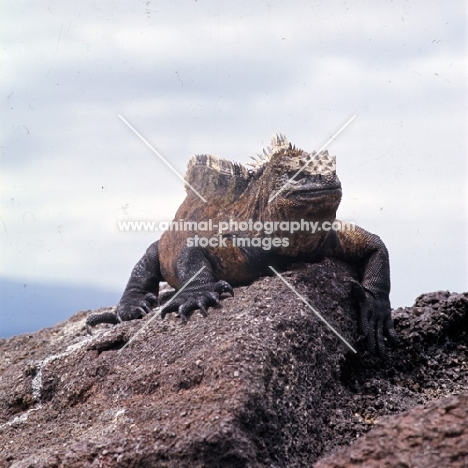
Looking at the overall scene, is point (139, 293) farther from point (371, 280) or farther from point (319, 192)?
point (319, 192)

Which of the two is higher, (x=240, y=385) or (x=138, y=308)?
(x=138, y=308)

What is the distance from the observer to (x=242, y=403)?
4574 mm

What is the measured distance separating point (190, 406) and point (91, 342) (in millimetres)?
2116

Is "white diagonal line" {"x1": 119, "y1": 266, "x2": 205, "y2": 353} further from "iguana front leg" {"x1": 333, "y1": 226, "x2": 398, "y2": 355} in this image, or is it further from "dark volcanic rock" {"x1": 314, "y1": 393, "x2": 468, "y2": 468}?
"dark volcanic rock" {"x1": 314, "y1": 393, "x2": 468, "y2": 468}

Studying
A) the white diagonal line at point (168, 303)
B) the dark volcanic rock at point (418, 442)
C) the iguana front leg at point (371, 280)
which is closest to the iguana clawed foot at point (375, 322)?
the iguana front leg at point (371, 280)

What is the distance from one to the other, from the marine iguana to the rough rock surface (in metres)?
0.17

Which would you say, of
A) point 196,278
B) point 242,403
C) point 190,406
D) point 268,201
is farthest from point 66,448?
point 268,201

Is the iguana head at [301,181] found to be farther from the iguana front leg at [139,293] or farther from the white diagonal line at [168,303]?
the iguana front leg at [139,293]

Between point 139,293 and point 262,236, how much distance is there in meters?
2.09

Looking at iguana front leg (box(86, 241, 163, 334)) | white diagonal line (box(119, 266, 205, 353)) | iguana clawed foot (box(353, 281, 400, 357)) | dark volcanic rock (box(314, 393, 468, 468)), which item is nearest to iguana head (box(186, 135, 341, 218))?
white diagonal line (box(119, 266, 205, 353))

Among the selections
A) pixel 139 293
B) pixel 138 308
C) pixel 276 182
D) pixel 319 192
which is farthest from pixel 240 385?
pixel 139 293

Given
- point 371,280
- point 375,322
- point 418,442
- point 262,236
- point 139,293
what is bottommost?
point 418,442

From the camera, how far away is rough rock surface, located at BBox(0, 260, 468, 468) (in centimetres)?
453

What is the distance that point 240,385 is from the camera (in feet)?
15.5
